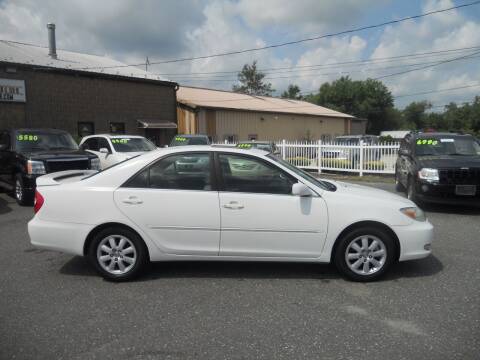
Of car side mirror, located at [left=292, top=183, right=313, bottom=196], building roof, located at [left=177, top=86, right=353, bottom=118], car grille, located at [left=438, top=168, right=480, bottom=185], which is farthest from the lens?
building roof, located at [left=177, top=86, right=353, bottom=118]

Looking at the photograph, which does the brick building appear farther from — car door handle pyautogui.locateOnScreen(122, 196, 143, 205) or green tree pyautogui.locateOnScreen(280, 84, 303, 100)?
green tree pyautogui.locateOnScreen(280, 84, 303, 100)

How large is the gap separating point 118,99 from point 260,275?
19919mm

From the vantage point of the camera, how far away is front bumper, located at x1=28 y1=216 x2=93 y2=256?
14.1 feet

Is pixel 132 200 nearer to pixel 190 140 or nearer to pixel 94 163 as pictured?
pixel 94 163

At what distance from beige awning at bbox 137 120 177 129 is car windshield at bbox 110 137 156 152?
10676 millimetres

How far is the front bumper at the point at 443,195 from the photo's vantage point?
7543mm

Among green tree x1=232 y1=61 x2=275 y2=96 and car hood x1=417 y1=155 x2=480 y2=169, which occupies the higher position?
green tree x1=232 y1=61 x2=275 y2=96

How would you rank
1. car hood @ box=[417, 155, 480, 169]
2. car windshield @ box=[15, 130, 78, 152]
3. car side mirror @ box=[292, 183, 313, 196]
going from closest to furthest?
1. car side mirror @ box=[292, 183, 313, 196]
2. car hood @ box=[417, 155, 480, 169]
3. car windshield @ box=[15, 130, 78, 152]

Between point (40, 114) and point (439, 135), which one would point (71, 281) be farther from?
point (40, 114)

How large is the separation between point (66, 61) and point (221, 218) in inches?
830

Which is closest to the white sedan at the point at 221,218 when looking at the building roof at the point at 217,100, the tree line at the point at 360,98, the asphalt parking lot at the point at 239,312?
the asphalt parking lot at the point at 239,312

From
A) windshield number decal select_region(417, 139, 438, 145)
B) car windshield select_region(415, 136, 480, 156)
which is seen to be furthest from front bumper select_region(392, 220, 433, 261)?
windshield number decal select_region(417, 139, 438, 145)

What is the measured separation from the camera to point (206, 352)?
2.96m

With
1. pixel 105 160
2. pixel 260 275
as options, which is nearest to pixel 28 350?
pixel 260 275
